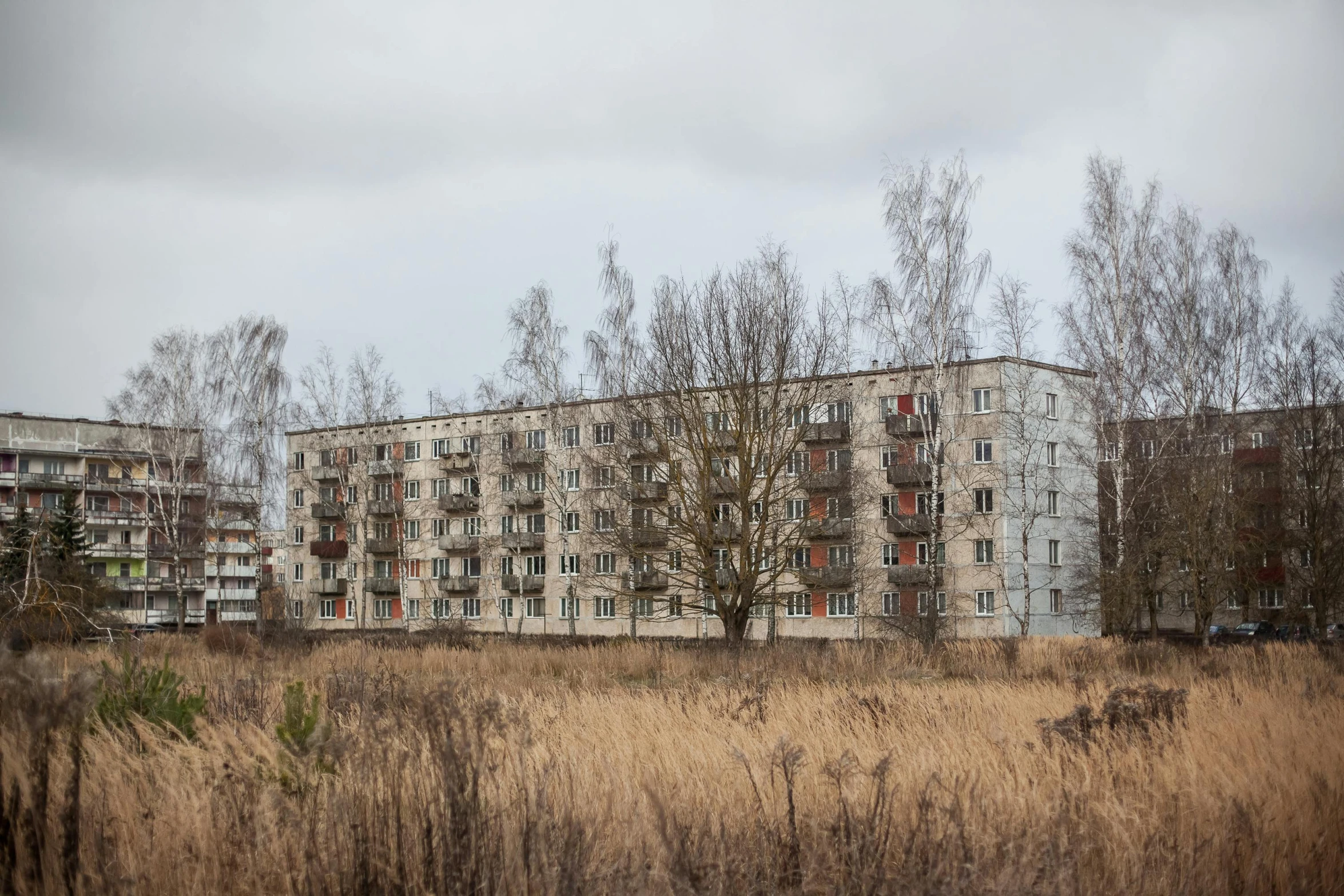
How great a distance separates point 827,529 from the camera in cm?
3406

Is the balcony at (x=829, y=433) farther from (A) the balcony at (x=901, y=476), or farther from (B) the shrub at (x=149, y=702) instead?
(B) the shrub at (x=149, y=702)

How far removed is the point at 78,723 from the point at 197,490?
2126 inches

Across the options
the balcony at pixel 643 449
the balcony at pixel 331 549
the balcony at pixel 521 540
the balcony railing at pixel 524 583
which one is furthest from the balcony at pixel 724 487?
the balcony at pixel 331 549

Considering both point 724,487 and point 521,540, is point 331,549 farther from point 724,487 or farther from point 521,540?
point 724,487

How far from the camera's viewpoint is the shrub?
372 inches

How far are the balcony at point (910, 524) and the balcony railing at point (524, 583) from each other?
19.4 m

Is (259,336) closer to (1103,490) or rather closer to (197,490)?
(197,490)

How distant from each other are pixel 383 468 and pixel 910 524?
3178 centimetres

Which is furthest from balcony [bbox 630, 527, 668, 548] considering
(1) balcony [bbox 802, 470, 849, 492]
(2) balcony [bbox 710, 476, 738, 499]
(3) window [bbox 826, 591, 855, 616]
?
(3) window [bbox 826, 591, 855, 616]

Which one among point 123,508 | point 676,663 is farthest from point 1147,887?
point 123,508

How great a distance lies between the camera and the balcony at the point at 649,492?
1163 inches

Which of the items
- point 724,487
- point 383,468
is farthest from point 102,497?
point 724,487

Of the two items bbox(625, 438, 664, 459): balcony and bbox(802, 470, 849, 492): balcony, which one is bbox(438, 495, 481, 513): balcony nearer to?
bbox(802, 470, 849, 492): balcony

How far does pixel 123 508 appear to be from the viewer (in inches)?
3034
